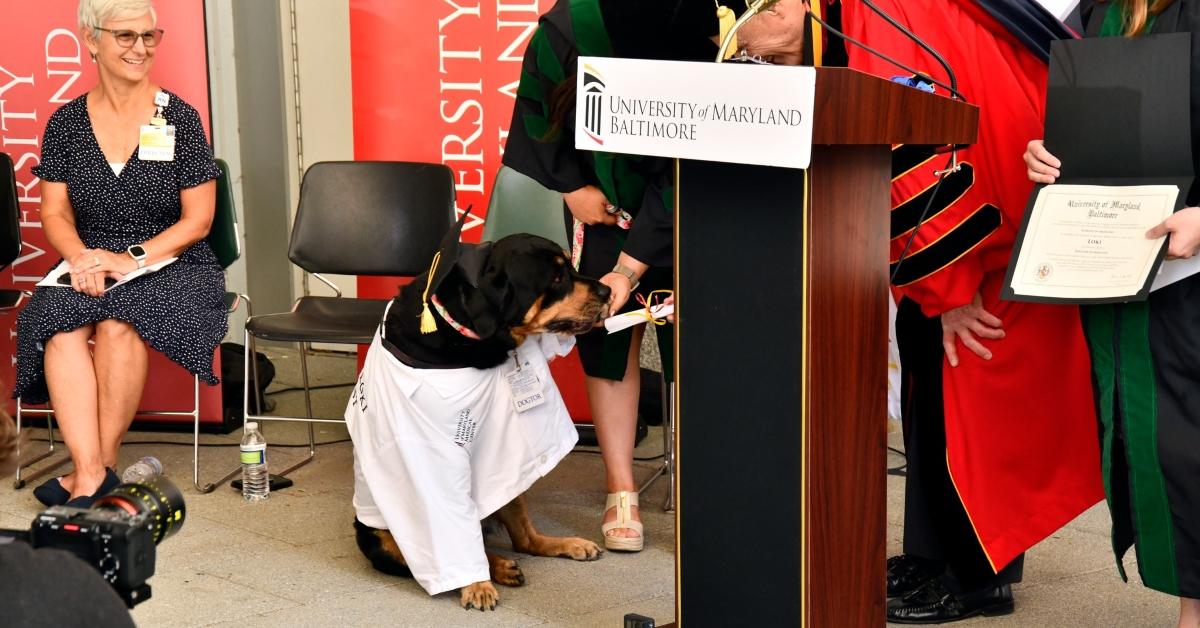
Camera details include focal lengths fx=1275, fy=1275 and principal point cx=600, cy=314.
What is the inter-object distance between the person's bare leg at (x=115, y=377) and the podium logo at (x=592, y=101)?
244 centimetres

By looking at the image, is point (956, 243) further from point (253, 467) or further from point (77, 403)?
point (77, 403)

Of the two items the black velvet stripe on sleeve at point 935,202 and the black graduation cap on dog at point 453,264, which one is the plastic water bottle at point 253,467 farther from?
the black velvet stripe on sleeve at point 935,202

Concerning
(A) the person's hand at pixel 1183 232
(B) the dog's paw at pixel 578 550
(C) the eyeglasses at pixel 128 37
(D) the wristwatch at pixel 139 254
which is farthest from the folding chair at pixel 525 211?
(A) the person's hand at pixel 1183 232

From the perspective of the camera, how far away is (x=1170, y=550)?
2.39m

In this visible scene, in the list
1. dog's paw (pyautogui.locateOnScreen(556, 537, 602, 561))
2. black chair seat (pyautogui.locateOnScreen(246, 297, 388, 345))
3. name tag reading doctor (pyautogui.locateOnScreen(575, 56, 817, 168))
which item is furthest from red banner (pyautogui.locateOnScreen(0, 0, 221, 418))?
name tag reading doctor (pyautogui.locateOnScreen(575, 56, 817, 168))

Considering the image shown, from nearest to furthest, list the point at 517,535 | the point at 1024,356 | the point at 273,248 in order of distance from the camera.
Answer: the point at 1024,356, the point at 517,535, the point at 273,248

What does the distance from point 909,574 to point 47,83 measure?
3.43 metres

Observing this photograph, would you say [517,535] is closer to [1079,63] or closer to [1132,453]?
[1132,453]

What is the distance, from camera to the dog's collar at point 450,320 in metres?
2.84

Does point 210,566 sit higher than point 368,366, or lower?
lower

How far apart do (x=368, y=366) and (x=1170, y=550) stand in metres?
1.78

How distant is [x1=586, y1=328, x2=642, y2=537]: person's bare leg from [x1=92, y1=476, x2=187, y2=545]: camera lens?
6.49 ft

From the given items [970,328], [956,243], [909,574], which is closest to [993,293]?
[970,328]

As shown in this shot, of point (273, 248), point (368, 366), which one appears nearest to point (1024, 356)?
point (368, 366)
